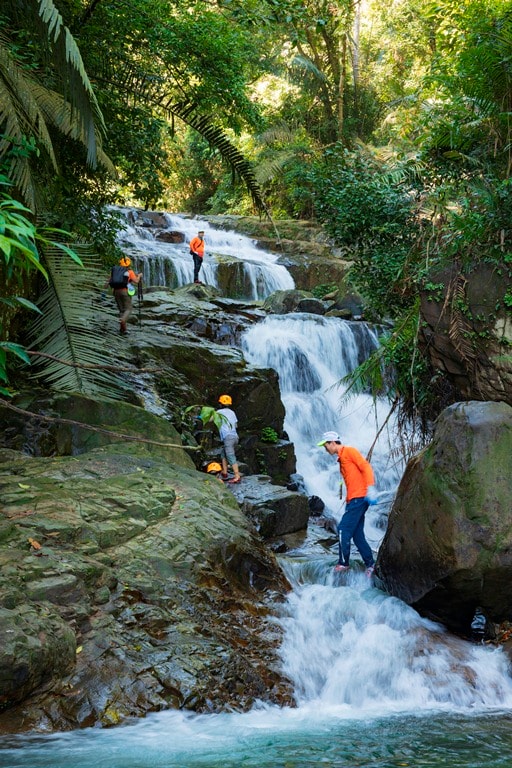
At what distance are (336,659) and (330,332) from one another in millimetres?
11582

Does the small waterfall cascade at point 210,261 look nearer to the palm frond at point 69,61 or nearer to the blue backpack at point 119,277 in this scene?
the blue backpack at point 119,277

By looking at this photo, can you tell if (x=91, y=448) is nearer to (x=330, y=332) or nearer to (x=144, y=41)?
(x=144, y=41)

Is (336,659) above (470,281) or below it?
below

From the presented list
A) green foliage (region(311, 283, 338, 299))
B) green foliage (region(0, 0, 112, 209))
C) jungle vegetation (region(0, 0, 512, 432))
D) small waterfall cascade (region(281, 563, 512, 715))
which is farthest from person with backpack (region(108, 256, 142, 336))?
green foliage (region(311, 283, 338, 299))

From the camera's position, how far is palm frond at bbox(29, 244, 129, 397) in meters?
7.62

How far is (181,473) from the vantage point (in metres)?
7.92

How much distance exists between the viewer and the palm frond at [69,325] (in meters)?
7.62

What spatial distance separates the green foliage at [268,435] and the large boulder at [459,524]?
5.81 metres

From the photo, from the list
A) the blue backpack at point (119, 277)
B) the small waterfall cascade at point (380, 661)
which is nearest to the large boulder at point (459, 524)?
the small waterfall cascade at point (380, 661)

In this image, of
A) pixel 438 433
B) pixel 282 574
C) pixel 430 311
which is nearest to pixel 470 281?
pixel 430 311

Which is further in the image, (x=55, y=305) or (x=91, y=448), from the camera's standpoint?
(x=91, y=448)

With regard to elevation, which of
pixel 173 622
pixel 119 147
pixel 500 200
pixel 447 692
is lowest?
pixel 447 692

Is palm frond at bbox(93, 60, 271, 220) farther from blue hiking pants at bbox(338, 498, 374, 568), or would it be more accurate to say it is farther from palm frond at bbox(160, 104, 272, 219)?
blue hiking pants at bbox(338, 498, 374, 568)

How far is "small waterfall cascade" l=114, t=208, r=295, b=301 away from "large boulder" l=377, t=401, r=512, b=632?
46.5ft
